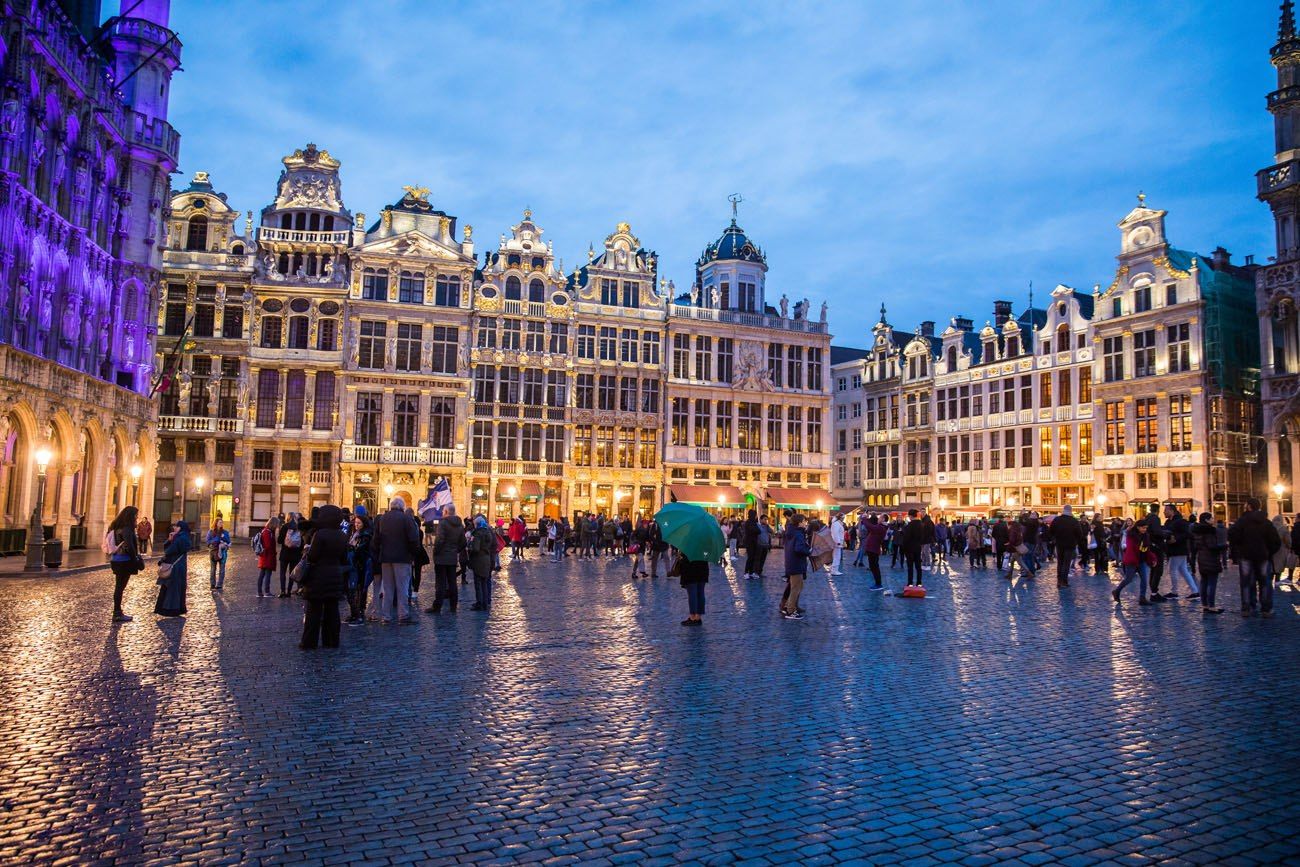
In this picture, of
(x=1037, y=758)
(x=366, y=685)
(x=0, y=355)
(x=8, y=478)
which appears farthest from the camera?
(x=8, y=478)

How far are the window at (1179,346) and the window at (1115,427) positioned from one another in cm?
334

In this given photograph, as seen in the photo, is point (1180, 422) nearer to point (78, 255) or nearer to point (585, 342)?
point (585, 342)

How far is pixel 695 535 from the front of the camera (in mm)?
13461

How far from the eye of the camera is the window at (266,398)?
49.4 metres

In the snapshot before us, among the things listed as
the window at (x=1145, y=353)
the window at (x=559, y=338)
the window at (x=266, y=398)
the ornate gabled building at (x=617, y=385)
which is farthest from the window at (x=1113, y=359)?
the window at (x=266, y=398)

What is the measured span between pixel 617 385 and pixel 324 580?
44196mm

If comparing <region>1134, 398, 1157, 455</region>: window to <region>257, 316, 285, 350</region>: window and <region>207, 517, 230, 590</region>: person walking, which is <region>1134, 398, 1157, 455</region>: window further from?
<region>257, 316, 285, 350</region>: window

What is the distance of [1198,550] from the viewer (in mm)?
15141

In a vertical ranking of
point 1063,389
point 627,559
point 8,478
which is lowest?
point 627,559

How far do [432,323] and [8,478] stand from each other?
79.8 feet

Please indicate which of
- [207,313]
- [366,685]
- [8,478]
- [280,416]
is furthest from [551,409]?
[366,685]

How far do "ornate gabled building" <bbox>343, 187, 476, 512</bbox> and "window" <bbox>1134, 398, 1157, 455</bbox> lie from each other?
36.5 meters

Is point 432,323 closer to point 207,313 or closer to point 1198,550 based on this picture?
point 207,313

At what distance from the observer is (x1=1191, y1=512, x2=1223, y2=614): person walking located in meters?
14.8
